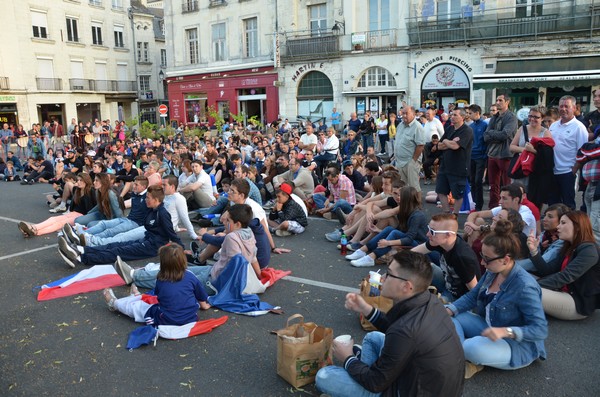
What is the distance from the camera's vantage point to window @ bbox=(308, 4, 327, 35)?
2942cm

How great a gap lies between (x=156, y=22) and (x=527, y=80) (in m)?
38.5

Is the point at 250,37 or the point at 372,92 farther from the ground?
the point at 250,37

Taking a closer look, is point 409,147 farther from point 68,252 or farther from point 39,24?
point 39,24

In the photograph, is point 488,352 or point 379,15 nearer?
point 488,352

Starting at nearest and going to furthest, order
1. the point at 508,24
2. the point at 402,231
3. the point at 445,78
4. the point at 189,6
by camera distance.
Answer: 1. the point at 402,231
2. the point at 508,24
3. the point at 445,78
4. the point at 189,6

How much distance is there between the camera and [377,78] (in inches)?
1093

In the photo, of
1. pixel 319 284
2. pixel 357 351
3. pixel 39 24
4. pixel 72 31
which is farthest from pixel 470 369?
pixel 72 31

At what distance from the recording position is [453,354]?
3273mm

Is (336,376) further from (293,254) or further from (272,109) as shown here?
(272,109)

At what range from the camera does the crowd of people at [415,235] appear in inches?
137

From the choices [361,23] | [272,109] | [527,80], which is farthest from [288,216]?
[272,109]

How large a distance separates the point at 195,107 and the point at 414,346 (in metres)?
36.2

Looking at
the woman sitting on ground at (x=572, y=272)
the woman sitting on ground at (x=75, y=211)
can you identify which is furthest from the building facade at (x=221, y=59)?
the woman sitting on ground at (x=572, y=272)

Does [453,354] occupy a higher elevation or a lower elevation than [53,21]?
lower
